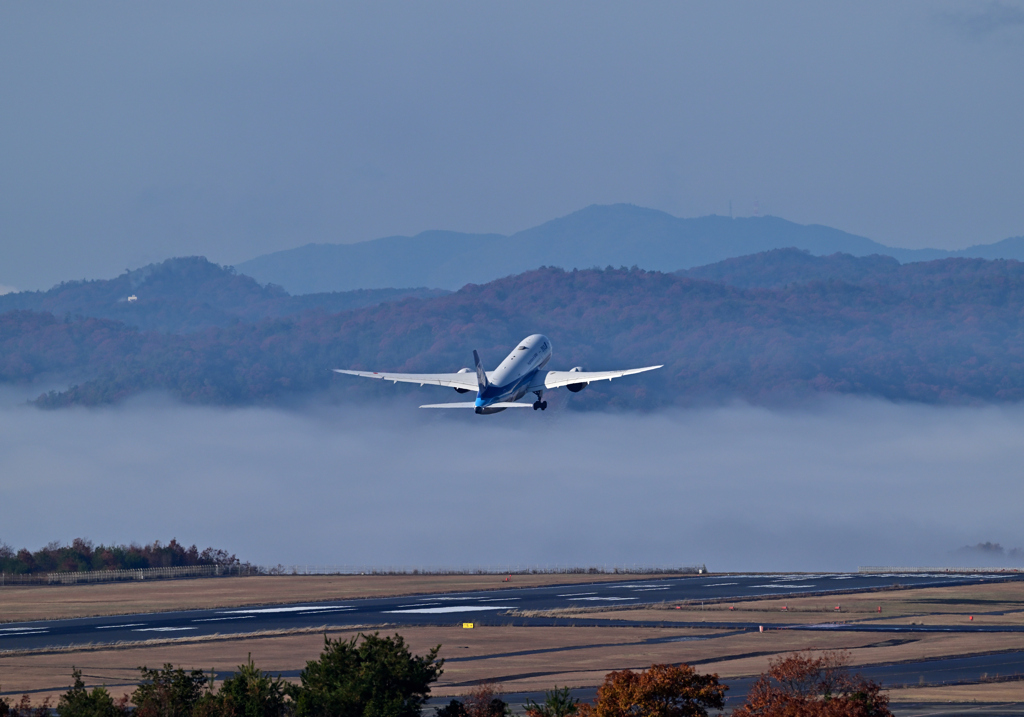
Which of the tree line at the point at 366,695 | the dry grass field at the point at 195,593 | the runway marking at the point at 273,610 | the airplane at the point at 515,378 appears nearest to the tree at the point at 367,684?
the tree line at the point at 366,695

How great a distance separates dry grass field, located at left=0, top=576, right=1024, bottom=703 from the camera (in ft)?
287

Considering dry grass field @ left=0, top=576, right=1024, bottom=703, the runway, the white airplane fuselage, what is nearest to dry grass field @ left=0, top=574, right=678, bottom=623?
the runway

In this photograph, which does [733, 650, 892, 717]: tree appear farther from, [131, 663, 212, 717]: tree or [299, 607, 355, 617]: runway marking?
[299, 607, 355, 617]: runway marking

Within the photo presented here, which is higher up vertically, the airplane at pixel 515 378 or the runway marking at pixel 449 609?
the airplane at pixel 515 378

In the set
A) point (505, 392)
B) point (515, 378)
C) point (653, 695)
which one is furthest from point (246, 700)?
point (515, 378)

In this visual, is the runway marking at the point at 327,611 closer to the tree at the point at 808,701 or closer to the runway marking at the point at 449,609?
the runway marking at the point at 449,609

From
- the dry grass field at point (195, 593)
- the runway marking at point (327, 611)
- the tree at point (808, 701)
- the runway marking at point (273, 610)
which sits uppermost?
the dry grass field at point (195, 593)

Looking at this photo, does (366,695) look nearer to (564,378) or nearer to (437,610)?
(564,378)

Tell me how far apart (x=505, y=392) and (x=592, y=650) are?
30.8 meters

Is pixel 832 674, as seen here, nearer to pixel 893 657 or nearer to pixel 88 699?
pixel 88 699

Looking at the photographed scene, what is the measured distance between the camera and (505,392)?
12612cm

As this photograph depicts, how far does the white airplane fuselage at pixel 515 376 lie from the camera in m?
124

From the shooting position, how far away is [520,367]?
130500 mm

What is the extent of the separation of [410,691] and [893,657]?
169ft
